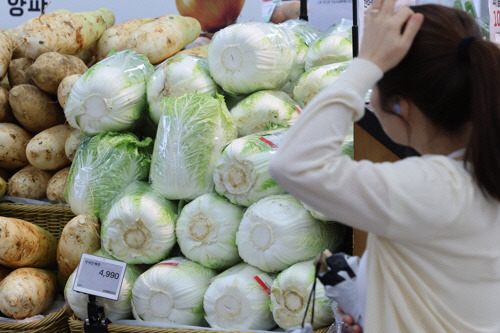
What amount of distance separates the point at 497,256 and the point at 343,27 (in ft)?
6.57

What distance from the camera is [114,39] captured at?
358 cm

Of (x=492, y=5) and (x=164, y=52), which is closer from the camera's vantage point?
(x=492, y=5)

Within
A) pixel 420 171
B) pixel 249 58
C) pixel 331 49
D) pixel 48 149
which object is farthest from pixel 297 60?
pixel 420 171

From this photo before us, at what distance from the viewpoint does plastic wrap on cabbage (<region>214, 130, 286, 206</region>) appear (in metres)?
2.43

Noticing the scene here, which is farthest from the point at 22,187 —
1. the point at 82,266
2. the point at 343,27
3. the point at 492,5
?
the point at 492,5

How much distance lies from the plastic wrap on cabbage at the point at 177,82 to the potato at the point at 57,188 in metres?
0.67

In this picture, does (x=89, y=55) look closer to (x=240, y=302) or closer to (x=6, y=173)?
(x=6, y=173)

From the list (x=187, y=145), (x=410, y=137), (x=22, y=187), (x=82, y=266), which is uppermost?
(x=410, y=137)

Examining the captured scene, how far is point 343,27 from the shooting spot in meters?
2.91

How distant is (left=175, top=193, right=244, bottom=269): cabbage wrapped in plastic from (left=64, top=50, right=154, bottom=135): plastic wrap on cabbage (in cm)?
60

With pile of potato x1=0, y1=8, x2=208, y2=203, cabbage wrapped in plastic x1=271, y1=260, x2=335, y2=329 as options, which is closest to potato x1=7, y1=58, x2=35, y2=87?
pile of potato x1=0, y1=8, x2=208, y2=203

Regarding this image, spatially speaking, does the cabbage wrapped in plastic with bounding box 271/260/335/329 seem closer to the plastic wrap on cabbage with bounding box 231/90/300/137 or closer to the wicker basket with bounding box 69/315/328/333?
the wicker basket with bounding box 69/315/328/333

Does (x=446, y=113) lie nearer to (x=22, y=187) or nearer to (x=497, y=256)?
(x=497, y=256)

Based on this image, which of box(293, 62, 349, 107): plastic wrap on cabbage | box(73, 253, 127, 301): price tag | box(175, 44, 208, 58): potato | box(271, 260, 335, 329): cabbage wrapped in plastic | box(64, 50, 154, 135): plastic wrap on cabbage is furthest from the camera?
box(175, 44, 208, 58): potato
